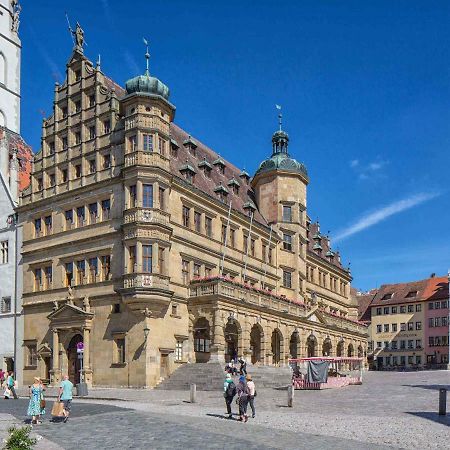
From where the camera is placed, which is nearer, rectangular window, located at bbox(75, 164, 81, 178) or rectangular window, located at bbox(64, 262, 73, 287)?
rectangular window, located at bbox(64, 262, 73, 287)

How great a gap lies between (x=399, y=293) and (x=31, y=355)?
70685 mm

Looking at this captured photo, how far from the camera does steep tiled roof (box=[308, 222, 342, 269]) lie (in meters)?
73.8

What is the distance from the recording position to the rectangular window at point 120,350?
1715 inches

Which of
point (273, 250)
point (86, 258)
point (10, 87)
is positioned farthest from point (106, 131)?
point (10, 87)

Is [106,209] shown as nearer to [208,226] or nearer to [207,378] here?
[208,226]

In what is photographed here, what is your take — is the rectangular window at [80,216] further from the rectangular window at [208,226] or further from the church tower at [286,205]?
the church tower at [286,205]

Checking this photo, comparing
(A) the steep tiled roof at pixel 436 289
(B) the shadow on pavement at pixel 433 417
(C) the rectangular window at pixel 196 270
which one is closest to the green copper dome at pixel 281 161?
(C) the rectangular window at pixel 196 270

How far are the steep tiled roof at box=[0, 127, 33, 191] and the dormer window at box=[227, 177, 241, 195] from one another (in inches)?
696

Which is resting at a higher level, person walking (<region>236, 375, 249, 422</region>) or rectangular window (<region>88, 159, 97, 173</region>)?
rectangular window (<region>88, 159, 97, 173</region>)

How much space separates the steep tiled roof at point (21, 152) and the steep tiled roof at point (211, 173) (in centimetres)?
1450

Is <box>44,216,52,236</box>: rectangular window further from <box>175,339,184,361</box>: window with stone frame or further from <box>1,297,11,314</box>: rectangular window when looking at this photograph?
<box>175,339,184,361</box>: window with stone frame

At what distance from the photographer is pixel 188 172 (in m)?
49.4

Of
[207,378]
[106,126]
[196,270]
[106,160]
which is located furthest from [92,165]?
[207,378]

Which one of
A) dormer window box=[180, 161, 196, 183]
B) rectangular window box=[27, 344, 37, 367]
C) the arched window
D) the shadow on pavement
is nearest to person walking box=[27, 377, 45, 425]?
the shadow on pavement
